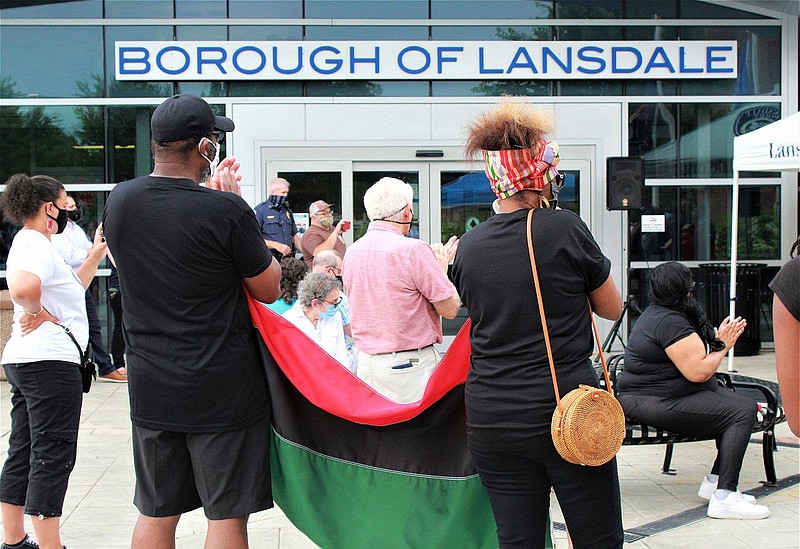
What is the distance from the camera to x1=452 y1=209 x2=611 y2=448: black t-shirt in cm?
304

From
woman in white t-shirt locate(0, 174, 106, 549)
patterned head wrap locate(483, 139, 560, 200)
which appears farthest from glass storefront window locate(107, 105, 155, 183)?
patterned head wrap locate(483, 139, 560, 200)

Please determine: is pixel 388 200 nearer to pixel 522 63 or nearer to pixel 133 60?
pixel 522 63

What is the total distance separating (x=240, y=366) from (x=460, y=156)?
979 cm

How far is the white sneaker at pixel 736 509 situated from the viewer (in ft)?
17.8

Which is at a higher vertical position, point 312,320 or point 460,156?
point 460,156

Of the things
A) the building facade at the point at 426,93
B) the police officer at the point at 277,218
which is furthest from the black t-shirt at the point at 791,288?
the building facade at the point at 426,93

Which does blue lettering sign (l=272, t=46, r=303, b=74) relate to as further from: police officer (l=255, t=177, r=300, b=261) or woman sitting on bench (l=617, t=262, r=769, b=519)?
woman sitting on bench (l=617, t=262, r=769, b=519)

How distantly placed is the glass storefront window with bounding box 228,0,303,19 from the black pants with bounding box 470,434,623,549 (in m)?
Result: 10.7

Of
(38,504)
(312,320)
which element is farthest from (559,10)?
(38,504)

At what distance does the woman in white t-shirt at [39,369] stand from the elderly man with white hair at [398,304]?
145 centimetres

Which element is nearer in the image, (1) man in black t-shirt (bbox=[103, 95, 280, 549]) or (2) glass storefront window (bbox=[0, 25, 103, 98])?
(1) man in black t-shirt (bbox=[103, 95, 280, 549])

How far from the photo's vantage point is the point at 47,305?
4.58 metres

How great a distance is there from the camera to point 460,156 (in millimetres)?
12828

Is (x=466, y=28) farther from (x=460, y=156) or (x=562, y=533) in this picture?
(x=562, y=533)
